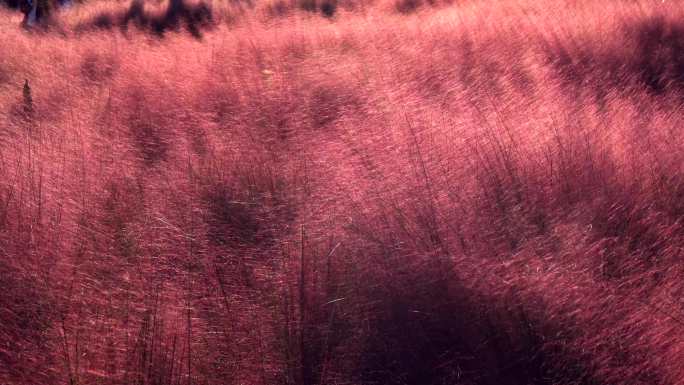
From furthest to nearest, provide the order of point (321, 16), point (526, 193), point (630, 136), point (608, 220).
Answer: point (321, 16) < point (630, 136) < point (526, 193) < point (608, 220)

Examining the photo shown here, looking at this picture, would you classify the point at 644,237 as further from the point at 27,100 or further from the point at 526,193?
the point at 27,100

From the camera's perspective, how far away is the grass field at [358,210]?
2064mm

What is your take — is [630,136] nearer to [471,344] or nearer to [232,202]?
[471,344]

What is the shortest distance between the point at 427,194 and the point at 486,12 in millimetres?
2724

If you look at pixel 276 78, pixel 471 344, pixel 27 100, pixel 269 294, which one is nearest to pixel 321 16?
pixel 276 78

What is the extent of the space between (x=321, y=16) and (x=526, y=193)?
11.4 feet

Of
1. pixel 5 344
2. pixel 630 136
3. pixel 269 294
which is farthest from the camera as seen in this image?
pixel 630 136

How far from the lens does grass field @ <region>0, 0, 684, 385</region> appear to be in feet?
6.77

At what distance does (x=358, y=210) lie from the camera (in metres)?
2.63

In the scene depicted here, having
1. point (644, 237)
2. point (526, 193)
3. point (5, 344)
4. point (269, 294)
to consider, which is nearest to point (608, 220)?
point (644, 237)

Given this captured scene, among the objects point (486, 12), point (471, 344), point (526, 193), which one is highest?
point (486, 12)

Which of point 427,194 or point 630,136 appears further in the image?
point 630,136

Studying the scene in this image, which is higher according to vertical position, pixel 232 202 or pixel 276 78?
pixel 276 78

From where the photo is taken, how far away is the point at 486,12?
443 cm
